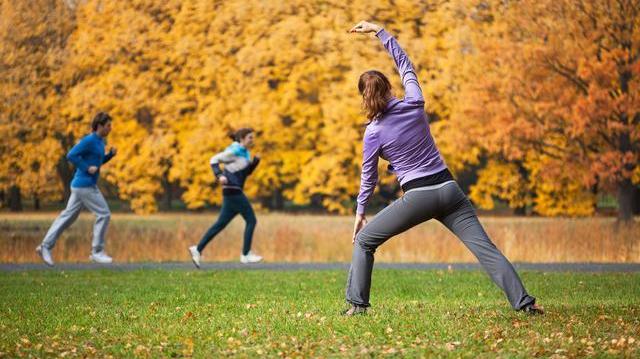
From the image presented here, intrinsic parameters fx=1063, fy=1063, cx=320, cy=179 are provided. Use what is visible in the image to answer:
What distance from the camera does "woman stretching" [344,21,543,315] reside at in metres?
7.68

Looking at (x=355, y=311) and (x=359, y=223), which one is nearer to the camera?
(x=359, y=223)

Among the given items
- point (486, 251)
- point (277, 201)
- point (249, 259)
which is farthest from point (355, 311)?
point (277, 201)

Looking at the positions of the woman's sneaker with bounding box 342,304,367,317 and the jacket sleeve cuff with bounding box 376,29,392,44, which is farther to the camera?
the woman's sneaker with bounding box 342,304,367,317

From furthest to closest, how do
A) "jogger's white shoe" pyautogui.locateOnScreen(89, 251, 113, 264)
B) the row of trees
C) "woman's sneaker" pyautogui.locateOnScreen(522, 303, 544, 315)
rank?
the row of trees, "jogger's white shoe" pyautogui.locateOnScreen(89, 251, 113, 264), "woman's sneaker" pyautogui.locateOnScreen(522, 303, 544, 315)

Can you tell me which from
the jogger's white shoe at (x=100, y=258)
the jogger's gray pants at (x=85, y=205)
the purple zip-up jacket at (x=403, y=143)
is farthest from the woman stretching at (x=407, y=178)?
the jogger's white shoe at (x=100, y=258)

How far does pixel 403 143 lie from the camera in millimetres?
7672

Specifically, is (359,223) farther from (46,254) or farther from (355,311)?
(46,254)

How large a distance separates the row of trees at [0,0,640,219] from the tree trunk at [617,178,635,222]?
0.10 ft

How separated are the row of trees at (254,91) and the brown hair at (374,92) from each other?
15.3 m

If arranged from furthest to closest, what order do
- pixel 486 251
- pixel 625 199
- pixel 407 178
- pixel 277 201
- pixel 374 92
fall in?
1. pixel 277 201
2. pixel 625 199
3. pixel 486 251
4. pixel 407 178
5. pixel 374 92

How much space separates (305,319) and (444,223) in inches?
50.6

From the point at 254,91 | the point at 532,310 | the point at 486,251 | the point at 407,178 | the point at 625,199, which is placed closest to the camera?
the point at 407,178

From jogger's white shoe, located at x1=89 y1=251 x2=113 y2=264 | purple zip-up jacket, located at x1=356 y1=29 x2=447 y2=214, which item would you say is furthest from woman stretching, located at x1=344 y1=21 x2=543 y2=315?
jogger's white shoe, located at x1=89 y1=251 x2=113 y2=264

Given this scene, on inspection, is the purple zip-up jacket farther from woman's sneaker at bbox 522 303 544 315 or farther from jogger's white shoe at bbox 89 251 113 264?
jogger's white shoe at bbox 89 251 113 264
